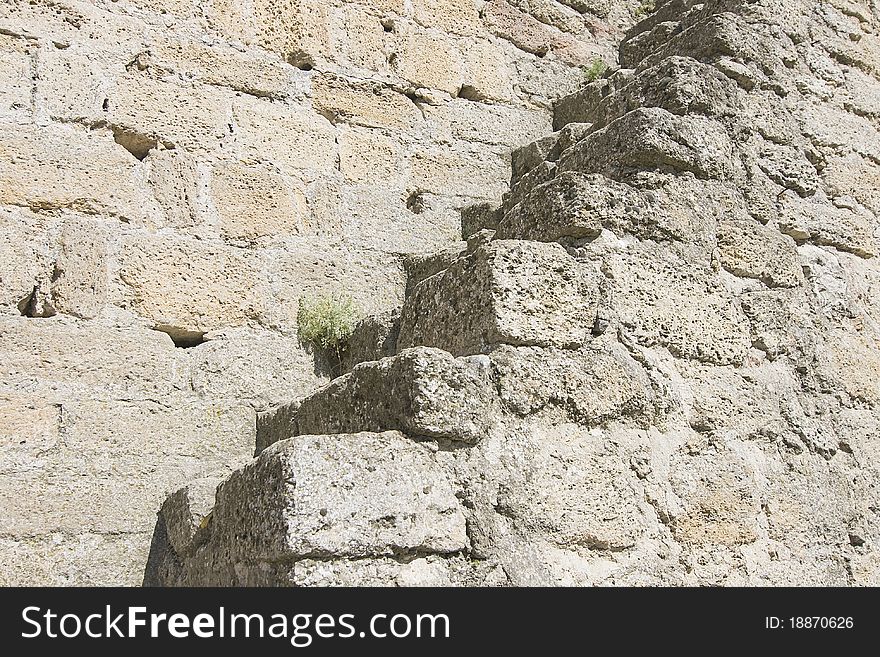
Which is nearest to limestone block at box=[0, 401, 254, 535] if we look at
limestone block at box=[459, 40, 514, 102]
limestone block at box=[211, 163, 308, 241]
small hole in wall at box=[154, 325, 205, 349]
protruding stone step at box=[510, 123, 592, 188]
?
small hole in wall at box=[154, 325, 205, 349]

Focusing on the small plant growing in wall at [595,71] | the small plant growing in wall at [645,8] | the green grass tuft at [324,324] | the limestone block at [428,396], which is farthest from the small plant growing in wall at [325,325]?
the small plant growing in wall at [645,8]

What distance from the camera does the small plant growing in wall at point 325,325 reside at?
12.0 ft

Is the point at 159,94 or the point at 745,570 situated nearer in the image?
the point at 745,570

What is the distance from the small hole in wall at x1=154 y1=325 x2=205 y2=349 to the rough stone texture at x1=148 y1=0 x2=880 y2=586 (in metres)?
0.47

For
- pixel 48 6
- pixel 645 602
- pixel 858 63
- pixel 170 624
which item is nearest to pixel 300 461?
pixel 170 624

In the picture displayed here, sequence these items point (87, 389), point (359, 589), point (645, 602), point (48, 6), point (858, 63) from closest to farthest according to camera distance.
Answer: point (359, 589), point (645, 602), point (87, 389), point (48, 6), point (858, 63)

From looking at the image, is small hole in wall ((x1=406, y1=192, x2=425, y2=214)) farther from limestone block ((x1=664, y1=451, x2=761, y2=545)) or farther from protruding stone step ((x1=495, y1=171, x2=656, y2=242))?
limestone block ((x1=664, y1=451, x2=761, y2=545))

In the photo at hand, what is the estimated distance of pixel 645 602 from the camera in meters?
2.31

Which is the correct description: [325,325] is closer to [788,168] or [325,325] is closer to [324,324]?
[324,324]

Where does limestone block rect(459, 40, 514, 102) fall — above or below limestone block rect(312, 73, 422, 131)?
above

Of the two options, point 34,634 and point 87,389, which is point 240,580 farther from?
point 87,389

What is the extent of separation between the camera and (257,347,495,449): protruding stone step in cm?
230

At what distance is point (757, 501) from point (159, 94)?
2.63 metres

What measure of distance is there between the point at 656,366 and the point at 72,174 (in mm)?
2176
